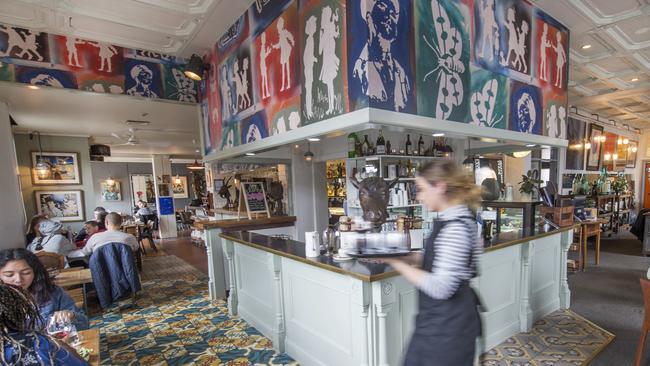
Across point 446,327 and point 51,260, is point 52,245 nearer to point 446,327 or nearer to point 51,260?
point 51,260

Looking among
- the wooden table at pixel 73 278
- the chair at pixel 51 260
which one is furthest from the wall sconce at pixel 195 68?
the chair at pixel 51 260

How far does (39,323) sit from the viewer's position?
131 centimetres

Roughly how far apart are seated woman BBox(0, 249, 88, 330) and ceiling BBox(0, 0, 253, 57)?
2.47 m

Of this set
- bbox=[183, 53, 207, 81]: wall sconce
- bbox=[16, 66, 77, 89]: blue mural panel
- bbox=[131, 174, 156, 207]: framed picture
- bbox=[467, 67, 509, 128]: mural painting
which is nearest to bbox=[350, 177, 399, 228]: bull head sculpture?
bbox=[467, 67, 509, 128]: mural painting

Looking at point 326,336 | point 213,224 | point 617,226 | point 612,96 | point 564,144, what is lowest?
point 617,226

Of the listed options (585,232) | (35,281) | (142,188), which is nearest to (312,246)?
(35,281)

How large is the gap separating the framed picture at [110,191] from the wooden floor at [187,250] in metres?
3.93

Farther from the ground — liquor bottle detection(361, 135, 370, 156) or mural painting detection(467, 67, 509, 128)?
mural painting detection(467, 67, 509, 128)

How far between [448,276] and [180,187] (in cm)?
1525

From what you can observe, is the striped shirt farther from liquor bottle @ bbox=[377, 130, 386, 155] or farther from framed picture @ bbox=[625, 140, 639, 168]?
framed picture @ bbox=[625, 140, 639, 168]

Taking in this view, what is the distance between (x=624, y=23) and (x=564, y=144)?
5.60 feet

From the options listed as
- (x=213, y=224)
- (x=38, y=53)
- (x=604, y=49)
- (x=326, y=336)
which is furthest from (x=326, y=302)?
(x=604, y=49)

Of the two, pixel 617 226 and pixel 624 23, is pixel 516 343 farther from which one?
pixel 617 226

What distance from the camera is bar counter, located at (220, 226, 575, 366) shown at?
2.04 meters
